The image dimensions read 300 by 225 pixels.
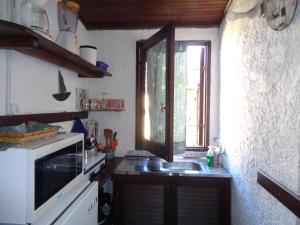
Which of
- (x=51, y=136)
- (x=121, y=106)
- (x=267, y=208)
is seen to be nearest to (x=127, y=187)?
(x=121, y=106)

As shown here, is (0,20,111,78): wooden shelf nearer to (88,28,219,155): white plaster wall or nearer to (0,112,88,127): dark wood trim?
(0,112,88,127): dark wood trim

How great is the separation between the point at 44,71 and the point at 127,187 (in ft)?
3.87

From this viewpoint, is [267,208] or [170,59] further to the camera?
[170,59]

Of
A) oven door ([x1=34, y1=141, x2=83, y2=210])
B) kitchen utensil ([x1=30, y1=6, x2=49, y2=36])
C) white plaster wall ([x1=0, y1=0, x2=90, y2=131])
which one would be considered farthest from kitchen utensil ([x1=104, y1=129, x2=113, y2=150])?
kitchen utensil ([x1=30, y1=6, x2=49, y2=36])

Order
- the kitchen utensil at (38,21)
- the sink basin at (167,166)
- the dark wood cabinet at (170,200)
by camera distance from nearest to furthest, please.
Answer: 1. the kitchen utensil at (38,21)
2. the dark wood cabinet at (170,200)
3. the sink basin at (167,166)

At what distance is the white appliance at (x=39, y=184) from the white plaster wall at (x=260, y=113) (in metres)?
1.00

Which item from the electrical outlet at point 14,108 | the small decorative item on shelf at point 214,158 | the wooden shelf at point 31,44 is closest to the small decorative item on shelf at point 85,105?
the wooden shelf at point 31,44

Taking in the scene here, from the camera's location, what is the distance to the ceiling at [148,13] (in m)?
2.19

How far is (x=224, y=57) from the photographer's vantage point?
7.79 feet

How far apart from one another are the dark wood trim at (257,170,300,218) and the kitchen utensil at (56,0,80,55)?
1441 millimetres

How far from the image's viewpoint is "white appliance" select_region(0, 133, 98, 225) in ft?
3.15

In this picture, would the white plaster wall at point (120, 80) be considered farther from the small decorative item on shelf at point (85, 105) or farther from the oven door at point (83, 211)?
the oven door at point (83, 211)

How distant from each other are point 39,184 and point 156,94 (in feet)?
4.85

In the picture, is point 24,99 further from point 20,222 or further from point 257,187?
point 257,187
